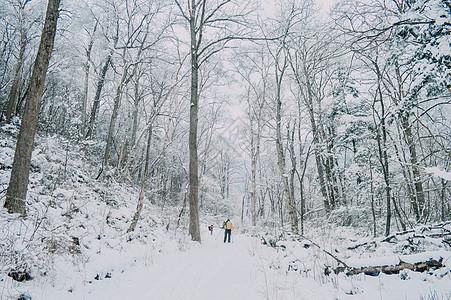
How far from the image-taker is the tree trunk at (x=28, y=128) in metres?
4.64

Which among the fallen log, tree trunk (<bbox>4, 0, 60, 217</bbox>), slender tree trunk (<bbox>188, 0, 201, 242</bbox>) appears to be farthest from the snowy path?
slender tree trunk (<bbox>188, 0, 201, 242</bbox>)

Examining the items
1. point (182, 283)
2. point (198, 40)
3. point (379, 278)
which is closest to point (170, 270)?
point (182, 283)

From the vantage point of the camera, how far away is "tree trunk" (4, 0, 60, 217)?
4.64 metres

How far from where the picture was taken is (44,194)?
6531mm

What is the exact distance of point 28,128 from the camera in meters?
5.02

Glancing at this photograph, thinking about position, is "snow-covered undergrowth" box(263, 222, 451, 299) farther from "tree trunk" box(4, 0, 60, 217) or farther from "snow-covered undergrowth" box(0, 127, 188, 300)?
"tree trunk" box(4, 0, 60, 217)

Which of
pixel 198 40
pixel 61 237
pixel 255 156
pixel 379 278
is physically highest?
pixel 198 40

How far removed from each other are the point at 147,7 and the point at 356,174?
14.8 m

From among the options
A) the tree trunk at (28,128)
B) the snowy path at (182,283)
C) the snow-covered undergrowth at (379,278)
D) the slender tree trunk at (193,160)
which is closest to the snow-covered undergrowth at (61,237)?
the snowy path at (182,283)

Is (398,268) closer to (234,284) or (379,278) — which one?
(379,278)

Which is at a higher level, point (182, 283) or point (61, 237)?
point (61, 237)

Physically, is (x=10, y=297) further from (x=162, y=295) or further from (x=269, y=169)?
(x=269, y=169)

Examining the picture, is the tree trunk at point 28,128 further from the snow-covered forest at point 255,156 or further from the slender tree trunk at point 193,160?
the slender tree trunk at point 193,160

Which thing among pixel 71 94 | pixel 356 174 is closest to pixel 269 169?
pixel 356 174
